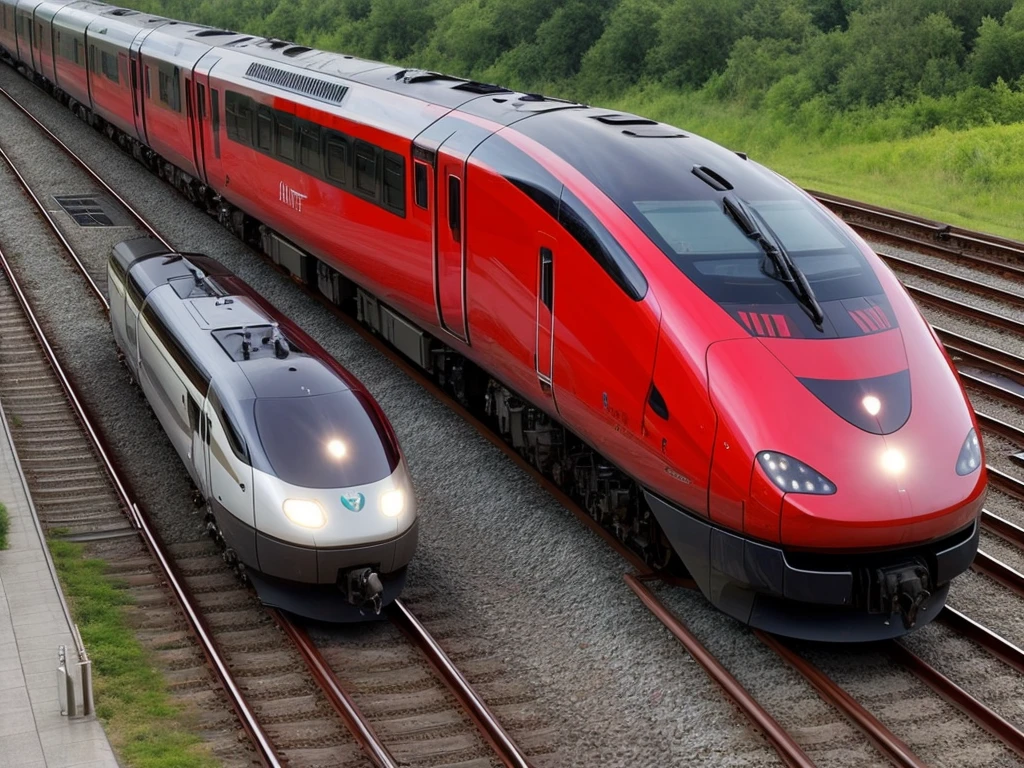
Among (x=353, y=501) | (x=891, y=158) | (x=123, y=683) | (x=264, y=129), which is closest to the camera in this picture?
(x=123, y=683)

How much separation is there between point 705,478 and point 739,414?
1.90 feet

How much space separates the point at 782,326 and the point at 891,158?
22.7 meters

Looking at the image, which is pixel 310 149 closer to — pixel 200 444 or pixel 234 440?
pixel 200 444

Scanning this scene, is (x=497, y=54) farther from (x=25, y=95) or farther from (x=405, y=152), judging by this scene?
(x=405, y=152)

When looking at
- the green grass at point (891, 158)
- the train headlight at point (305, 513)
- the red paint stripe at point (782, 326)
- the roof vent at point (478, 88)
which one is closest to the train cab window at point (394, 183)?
the roof vent at point (478, 88)

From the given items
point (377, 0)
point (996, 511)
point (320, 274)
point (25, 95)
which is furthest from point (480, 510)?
point (377, 0)

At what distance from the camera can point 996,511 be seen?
12664 mm

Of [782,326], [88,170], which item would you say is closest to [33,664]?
[782,326]

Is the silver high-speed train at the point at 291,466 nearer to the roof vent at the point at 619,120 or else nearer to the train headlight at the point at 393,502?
the train headlight at the point at 393,502

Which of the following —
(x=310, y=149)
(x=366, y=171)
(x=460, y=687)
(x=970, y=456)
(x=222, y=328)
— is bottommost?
(x=460, y=687)

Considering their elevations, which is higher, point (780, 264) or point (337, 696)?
point (780, 264)

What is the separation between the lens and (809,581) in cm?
925

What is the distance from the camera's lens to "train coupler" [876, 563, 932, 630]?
924 centimetres

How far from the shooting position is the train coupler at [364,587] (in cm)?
1055
